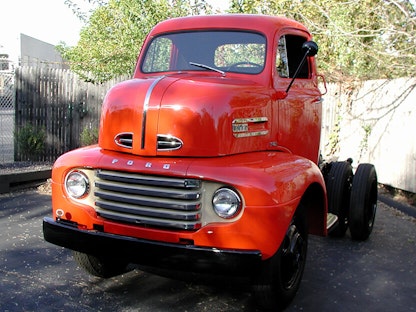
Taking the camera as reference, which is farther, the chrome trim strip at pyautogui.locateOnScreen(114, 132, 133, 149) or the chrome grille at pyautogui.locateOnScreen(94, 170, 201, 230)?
the chrome trim strip at pyautogui.locateOnScreen(114, 132, 133, 149)

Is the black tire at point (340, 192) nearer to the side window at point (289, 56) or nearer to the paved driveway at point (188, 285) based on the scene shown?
the paved driveway at point (188, 285)

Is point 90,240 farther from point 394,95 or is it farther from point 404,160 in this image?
point 394,95

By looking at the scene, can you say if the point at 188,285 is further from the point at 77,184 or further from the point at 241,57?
the point at 241,57

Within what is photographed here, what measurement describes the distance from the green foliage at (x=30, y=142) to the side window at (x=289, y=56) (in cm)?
726

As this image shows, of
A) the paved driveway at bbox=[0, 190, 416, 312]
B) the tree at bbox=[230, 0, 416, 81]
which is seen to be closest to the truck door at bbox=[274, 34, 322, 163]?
the paved driveway at bbox=[0, 190, 416, 312]

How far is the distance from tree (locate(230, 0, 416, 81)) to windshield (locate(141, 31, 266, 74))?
18.6 ft

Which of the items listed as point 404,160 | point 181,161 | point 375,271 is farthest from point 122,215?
point 404,160

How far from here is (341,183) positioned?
5.55 meters

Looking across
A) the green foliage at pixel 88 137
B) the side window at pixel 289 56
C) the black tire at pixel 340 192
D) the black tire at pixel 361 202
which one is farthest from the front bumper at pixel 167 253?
the green foliage at pixel 88 137

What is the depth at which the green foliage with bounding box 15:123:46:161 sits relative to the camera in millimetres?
10375

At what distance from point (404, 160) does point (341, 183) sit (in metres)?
3.34

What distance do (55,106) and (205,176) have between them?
8646 millimetres

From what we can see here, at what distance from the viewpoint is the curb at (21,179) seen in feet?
26.1

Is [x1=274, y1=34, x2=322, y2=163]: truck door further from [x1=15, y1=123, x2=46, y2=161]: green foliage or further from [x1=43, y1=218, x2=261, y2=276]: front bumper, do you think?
[x1=15, y1=123, x2=46, y2=161]: green foliage
